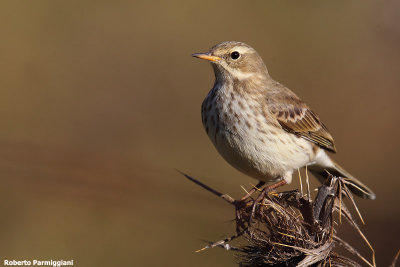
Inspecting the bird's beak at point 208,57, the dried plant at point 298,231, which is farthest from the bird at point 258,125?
the dried plant at point 298,231

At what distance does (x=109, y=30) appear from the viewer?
9555 mm

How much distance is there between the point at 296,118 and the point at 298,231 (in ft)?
7.49

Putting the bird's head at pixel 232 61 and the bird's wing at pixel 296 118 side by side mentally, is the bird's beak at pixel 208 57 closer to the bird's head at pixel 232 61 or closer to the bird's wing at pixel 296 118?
the bird's head at pixel 232 61

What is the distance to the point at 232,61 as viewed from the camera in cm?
561

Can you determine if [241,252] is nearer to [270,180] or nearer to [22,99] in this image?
[270,180]

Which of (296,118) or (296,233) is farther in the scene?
(296,118)

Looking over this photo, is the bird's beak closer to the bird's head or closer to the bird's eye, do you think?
the bird's head

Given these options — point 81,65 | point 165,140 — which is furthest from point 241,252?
point 81,65

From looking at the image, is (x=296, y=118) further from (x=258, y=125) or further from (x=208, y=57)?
(x=208, y=57)

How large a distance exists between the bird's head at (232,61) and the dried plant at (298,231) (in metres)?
2.11

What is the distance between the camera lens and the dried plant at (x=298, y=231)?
3264 mm

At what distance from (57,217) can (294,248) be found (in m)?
4.40

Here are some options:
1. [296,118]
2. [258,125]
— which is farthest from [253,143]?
[296,118]

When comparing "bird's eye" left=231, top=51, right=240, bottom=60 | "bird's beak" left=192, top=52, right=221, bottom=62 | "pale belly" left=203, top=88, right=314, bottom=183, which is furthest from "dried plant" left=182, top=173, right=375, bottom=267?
"bird's eye" left=231, top=51, right=240, bottom=60
